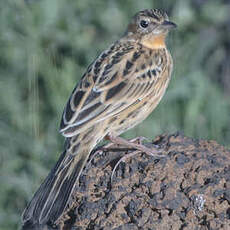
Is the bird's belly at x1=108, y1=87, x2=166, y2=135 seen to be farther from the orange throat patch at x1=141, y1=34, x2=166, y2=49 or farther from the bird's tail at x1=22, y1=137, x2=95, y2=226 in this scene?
the orange throat patch at x1=141, y1=34, x2=166, y2=49

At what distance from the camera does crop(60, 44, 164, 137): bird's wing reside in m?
5.77

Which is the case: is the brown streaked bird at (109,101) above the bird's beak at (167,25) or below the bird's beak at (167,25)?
below

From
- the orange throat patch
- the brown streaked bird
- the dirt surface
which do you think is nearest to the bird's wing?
the brown streaked bird

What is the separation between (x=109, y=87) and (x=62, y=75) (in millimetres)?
2547

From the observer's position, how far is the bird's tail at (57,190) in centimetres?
512

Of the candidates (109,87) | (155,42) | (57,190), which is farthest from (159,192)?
(155,42)

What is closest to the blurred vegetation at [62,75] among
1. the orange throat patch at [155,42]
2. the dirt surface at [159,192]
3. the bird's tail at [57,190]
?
the orange throat patch at [155,42]

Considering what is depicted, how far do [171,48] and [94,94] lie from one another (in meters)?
3.13

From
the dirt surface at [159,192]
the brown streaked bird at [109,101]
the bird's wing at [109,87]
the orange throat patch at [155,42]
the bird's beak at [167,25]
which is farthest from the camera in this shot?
the orange throat patch at [155,42]

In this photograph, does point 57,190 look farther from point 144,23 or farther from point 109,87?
point 144,23

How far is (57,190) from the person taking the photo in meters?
5.33

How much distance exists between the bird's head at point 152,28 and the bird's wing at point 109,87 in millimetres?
205

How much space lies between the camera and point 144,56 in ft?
22.2

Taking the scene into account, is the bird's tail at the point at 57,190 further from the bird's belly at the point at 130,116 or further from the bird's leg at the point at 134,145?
the bird's belly at the point at 130,116
